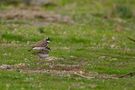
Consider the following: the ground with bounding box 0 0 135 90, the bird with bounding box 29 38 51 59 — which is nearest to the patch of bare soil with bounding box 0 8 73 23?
the ground with bounding box 0 0 135 90

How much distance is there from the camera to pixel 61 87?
22734 millimetres

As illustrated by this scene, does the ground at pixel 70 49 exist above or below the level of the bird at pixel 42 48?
below

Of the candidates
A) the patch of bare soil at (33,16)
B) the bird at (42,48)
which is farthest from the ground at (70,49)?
the bird at (42,48)

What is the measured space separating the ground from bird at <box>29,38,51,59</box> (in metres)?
0.33

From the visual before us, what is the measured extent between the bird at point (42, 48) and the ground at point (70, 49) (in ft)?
1.07

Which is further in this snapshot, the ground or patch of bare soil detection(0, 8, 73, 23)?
patch of bare soil detection(0, 8, 73, 23)

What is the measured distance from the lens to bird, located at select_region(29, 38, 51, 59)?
28125mm

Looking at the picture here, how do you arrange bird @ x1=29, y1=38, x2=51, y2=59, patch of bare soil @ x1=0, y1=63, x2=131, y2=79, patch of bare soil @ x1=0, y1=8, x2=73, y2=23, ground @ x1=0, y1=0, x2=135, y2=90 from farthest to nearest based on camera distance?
patch of bare soil @ x1=0, y1=8, x2=73, y2=23, bird @ x1=29, y1=38, x2=51, y2=59, patch of bare soil @ x1=0, y1=63, x2=131, y2=79, ground @ x1=0, y1=0, x2=135, y2=90

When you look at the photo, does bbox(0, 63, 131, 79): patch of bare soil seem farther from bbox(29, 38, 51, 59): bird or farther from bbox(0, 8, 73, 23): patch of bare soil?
bbox(0, 8, 73, 23): patch of bare soil

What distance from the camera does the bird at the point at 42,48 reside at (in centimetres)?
2812

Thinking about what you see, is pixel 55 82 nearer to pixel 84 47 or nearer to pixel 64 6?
pixel 84 47

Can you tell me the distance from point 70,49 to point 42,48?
573 centimetres

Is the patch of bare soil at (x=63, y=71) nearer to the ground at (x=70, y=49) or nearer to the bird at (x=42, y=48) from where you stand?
the ground at (x=70, y=49)

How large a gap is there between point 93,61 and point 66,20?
1958cm
